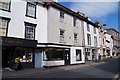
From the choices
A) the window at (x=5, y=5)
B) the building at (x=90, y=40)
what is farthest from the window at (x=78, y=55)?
the window at (x=5, y=5)

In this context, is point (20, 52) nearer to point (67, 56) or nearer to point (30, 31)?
point (30, 31)

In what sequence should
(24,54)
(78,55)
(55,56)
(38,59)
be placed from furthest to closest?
1. (78,55)
2. (55,56)
3. (38,59)
4. (24,54)

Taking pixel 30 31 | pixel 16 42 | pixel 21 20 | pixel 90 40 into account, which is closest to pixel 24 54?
pixel 16 42

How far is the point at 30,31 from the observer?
43.5 feet

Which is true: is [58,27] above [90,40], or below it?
above

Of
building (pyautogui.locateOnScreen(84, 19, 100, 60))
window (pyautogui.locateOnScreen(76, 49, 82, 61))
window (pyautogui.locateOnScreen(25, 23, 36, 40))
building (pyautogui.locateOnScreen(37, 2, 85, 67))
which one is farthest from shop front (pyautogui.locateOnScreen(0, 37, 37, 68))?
building (pyautogui.locateOnScreen(84, 19, 100, 60))

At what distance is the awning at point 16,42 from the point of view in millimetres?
10346

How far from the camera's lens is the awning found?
10346 millimetres

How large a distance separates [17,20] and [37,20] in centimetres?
262

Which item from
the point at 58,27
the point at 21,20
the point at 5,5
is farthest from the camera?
the point at 58,27

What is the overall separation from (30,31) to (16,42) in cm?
254

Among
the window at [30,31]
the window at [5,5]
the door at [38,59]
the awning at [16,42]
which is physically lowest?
the door at [38,59]

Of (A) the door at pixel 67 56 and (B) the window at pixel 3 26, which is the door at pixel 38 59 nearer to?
(A) the door at pixel 67 56

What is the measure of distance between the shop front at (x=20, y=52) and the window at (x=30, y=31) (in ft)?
2.68
